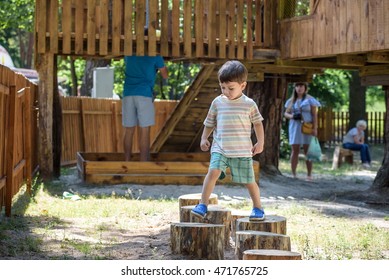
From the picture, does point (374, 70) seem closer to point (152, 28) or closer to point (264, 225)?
point (152, 28)

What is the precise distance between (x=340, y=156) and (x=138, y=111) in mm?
8904

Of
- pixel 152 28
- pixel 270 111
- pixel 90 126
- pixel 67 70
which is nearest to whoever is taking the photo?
pixel 152 28

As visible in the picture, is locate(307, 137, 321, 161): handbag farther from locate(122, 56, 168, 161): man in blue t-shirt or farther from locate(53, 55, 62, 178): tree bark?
locate(53, 55, 62, 178): tree bark

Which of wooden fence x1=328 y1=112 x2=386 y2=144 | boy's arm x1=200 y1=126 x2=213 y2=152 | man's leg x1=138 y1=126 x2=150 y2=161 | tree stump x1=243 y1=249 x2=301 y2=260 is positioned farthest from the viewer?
wooden fence x1=328 y1=112 x2=386 y2=144

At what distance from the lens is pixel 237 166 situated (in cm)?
807

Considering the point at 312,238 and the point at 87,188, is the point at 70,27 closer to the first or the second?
the point at 87,188

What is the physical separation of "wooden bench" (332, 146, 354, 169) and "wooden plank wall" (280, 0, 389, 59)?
7315mm

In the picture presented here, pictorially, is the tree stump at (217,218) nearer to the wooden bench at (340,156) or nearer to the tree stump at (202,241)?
the tree stump at (202,241)

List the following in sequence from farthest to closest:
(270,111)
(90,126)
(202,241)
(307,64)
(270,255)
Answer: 1. (90,126)
2. (270,111)
3. (307,64)
4. (202,241)
5. (270,255)

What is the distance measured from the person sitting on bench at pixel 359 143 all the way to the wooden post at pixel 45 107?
10.5m

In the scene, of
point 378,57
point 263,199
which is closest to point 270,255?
point 263,199

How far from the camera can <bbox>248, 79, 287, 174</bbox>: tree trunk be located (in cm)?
1678

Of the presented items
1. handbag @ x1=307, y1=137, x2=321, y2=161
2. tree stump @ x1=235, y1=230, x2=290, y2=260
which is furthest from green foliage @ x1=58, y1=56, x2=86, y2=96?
tree stump @ x1=235, y1=230, x2=290, y2=260

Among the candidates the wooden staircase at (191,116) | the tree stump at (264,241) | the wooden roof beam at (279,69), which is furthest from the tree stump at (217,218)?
the wooden staircase at (191,116)
